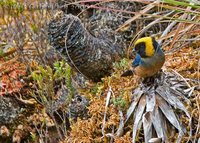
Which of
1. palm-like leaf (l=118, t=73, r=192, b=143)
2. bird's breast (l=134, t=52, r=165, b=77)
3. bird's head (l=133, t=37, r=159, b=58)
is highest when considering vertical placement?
bird's head (l=133, t=37, r=159, b=58)

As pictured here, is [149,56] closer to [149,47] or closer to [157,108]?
[149,47]


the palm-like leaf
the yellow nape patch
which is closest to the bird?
the yellow nape patch

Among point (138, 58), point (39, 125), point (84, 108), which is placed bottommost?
point (39, 125)

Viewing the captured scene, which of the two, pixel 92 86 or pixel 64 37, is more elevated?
pixel 64 37

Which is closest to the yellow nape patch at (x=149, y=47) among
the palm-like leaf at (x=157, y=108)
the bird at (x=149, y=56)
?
the bird at (x=149, y=56)

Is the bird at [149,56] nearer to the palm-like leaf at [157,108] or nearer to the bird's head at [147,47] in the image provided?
the bird's head at [147,47]

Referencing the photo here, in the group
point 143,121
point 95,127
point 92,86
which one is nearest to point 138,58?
point 143,121

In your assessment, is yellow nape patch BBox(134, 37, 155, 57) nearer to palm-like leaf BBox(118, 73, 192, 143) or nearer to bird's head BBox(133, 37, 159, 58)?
bird's head BBox(133, 37, 159, 58)

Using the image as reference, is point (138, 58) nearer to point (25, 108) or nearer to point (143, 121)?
point (143, 121)

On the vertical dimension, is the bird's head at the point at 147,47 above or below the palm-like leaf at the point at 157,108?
above

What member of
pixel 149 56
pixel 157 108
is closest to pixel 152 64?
pixel 149 56

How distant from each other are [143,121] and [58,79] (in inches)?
37.6

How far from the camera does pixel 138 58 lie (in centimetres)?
225

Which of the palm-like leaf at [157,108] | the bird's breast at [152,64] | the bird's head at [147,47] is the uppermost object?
the bird's head at [147,47]
